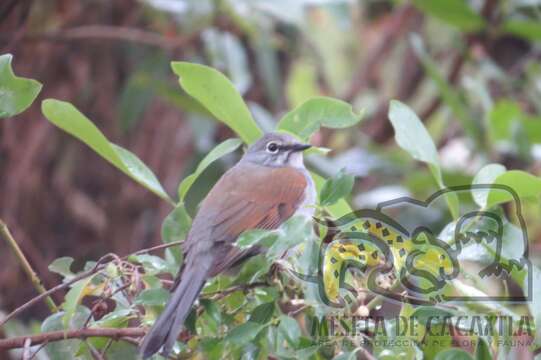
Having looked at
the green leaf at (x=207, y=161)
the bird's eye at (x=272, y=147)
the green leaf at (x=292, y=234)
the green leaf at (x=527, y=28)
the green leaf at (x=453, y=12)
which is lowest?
the green leaf at (x=292, y=234)

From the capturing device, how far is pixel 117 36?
4.82 meters

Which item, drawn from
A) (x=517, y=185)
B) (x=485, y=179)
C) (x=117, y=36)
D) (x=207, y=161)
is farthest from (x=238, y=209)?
(x=117, y=36)

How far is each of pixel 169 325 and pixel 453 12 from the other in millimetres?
3157

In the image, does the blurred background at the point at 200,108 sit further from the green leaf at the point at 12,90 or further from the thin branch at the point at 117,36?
the green leaf at the point at 12,90

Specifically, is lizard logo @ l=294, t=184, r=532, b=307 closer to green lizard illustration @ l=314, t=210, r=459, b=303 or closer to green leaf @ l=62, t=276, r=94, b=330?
green lizard illustration @ l=314, t=210, r=459, b=303

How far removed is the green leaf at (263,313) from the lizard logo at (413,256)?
0.12 m

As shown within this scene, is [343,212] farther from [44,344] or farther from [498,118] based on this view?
[498,118]

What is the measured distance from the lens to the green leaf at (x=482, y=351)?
1967mm

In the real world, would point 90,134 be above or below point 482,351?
above

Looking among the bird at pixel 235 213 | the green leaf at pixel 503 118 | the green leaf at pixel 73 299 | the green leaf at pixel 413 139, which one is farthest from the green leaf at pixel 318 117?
the green leaf at pixel 503 118

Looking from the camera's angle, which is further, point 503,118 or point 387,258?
point 503,118

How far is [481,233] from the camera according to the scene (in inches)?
85.8

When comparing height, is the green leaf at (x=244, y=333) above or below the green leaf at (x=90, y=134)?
below

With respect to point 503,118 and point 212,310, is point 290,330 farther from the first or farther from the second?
point 503,118
